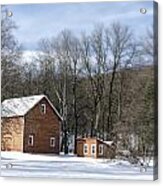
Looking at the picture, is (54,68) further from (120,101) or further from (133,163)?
(133,163)

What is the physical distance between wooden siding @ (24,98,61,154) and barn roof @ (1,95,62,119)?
0.05ft

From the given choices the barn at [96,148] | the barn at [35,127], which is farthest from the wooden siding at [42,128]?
the barn at [96,148]

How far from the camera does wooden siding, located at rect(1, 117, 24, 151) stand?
7.90ft

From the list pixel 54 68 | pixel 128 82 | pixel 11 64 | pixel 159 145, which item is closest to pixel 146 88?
pixel 128 82

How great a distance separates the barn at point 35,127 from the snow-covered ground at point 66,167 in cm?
3

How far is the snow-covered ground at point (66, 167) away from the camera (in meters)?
2.30

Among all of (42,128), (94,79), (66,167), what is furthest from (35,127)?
(94,79)

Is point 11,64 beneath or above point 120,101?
above

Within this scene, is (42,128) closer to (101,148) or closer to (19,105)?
(19,105)

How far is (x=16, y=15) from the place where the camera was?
2.44m

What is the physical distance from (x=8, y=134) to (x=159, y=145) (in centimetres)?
62

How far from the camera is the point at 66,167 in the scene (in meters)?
2.36

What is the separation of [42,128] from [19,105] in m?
0.13

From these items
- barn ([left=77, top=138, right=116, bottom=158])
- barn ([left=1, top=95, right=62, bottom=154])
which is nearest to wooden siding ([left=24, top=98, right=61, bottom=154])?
barn ([left=1, top=95, right=62, bottom=154])
